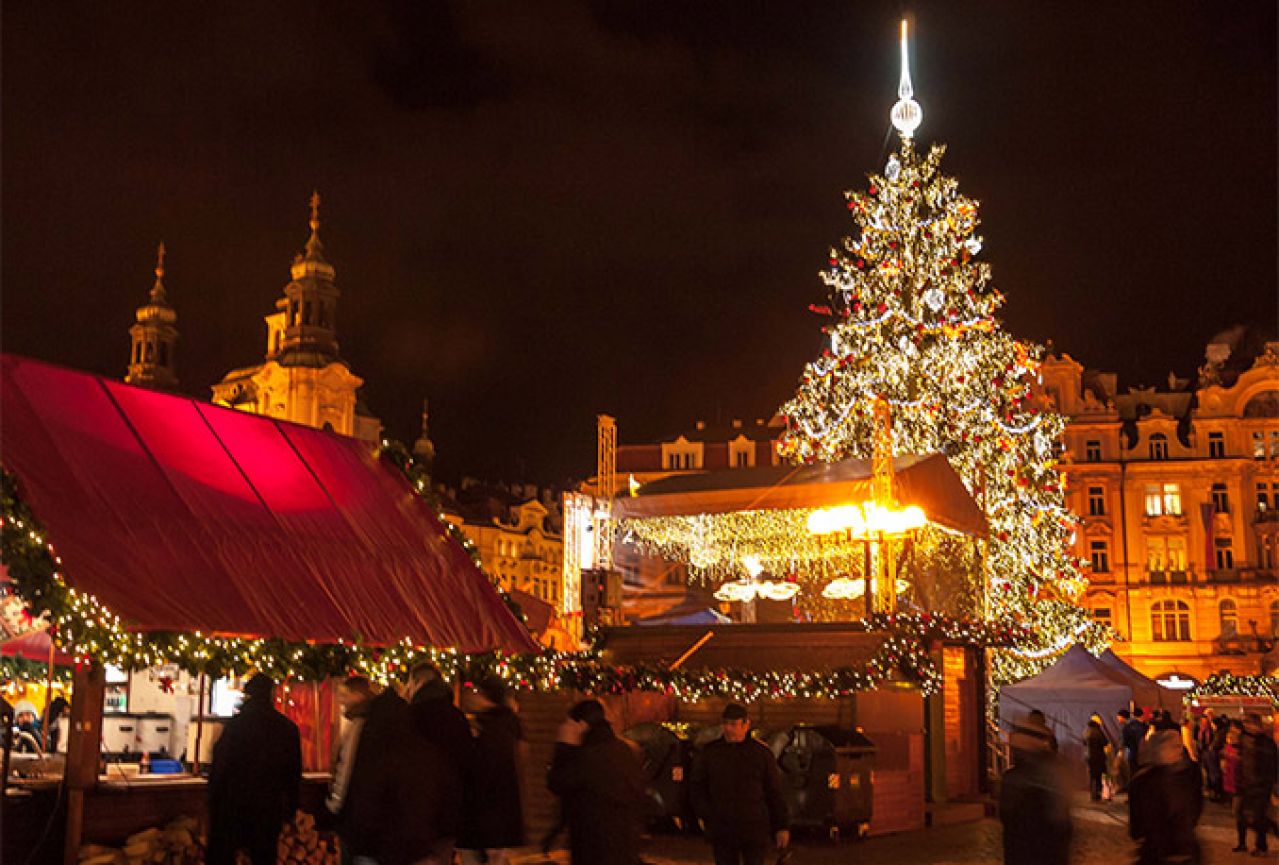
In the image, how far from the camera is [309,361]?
217 ft

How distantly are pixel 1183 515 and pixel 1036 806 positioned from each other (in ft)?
187

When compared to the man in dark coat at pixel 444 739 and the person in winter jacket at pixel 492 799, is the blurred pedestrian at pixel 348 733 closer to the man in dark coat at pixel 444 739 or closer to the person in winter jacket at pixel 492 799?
the man in dark coat at pixel 444 739

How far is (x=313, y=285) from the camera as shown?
66.6 meters

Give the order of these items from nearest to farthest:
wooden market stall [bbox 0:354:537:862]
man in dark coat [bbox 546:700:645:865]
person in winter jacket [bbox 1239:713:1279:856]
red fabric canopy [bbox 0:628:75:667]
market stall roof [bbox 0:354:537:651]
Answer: man in dark coat [bbox 546:700:645:865], wooden market stall [bbox 0:354:537:862], market stall roof [bbox 0:354:537:651], person in winter jacket [bbox 1239:713:1279:856], red fabric canopy [bbox 0:628:75:667]

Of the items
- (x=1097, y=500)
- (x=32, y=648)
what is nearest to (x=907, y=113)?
(x=32, y=648)

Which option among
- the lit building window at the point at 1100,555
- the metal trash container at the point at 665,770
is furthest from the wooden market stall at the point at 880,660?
the lit building window at the point at 1100,555

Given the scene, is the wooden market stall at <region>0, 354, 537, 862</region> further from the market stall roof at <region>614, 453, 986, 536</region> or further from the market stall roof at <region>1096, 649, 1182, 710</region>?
the market stall roof at <region>1096, 649, 1182, 710</region>

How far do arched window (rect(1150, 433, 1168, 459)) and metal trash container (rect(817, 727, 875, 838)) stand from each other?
49547mm

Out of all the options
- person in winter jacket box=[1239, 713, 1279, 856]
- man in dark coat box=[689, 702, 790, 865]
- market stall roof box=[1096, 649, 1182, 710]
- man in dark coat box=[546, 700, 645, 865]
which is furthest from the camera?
market stall roof box=[1096, 649, 1182, 710]

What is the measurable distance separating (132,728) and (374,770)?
9.52m

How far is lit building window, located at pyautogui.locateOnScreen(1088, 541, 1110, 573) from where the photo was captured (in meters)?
60.0

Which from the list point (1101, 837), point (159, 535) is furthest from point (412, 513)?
point (1101, 837)

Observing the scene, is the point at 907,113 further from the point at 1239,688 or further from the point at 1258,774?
the point at 1258,774

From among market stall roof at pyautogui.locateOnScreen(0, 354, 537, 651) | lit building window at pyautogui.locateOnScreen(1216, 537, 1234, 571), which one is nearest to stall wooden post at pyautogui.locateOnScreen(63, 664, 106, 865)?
market stall roof at pyautogui.locateOnScreen(0, 354, 537, 651)
